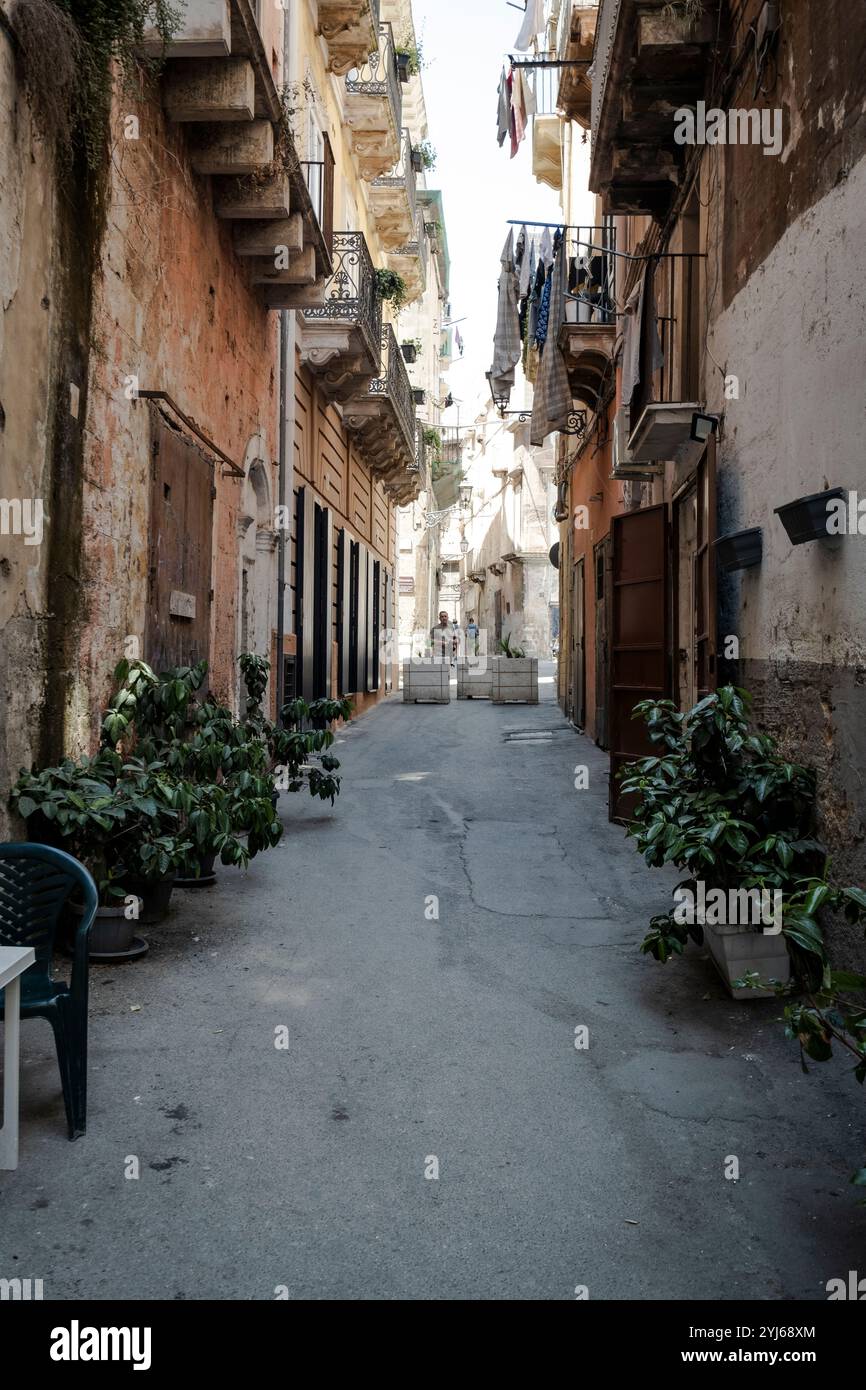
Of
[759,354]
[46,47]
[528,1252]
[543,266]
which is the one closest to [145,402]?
[46,47]

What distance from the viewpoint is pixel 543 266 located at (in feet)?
49.9

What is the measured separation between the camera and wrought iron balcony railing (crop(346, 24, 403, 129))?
55.8 ft

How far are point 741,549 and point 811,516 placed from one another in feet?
4.69

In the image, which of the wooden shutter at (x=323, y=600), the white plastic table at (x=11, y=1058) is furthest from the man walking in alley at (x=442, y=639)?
the white plastic table at (x=11, y=1058)

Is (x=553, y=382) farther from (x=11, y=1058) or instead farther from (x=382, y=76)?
(x=11, y=1058)

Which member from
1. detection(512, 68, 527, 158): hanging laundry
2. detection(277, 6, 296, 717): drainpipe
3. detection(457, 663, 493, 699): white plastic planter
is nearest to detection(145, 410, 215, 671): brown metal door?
detection(277, 6, 296, 717): drainpipe

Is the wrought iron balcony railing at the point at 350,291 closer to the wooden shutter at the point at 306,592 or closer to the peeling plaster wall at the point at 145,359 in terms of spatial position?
the wooden shutter at the point at 306,592

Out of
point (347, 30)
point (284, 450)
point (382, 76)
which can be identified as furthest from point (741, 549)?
point (382, 76)

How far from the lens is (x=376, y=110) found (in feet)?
57.2

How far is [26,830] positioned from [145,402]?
3104 millimetres

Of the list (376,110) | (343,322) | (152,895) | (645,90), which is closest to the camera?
(152,895)

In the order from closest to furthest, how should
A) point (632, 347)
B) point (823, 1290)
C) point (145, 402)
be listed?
point (823, 1290)
point (145, 402)
point (632, 347)

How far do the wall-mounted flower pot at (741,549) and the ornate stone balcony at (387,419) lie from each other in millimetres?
11674
